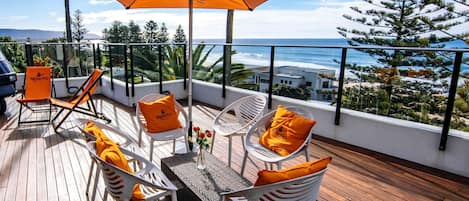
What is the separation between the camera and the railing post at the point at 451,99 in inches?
122

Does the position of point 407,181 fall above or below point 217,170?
below

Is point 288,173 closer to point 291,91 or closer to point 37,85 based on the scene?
point 291,91

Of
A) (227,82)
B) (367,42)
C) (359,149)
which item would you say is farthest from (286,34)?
(359,149)

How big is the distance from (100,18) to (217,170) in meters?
30.9

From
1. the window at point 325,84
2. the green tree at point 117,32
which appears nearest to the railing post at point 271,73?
the window at point 325,84

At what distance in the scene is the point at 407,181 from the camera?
120 inches

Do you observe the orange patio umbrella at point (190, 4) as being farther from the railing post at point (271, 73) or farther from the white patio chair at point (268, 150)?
the railing post at point (271, 73)

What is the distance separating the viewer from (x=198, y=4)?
3.45 meters

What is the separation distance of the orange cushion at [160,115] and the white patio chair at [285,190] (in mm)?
1665

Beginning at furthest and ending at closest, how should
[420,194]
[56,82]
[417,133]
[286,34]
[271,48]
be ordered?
[286,34] → [56,82] → [271,48] → [417,133] → [420,194]

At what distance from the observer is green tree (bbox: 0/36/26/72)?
672 centimetres

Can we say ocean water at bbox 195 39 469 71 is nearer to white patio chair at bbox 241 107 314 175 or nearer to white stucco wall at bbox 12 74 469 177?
white stucco wall at bbox 12 74 469 177

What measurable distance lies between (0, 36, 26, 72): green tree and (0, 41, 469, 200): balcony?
2.63 metres

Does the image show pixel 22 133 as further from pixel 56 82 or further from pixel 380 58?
pixel 380 58
